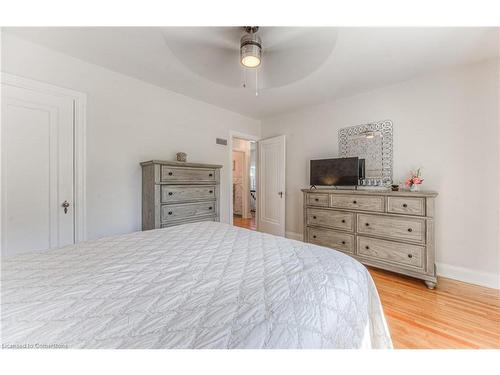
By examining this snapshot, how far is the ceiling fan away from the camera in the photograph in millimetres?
1150

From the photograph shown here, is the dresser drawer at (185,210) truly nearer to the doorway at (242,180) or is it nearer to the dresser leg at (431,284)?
the dresser leg at (431,284)

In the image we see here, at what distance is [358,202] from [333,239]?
2.00 ft

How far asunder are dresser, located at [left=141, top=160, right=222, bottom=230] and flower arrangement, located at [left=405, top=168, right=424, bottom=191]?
246cm

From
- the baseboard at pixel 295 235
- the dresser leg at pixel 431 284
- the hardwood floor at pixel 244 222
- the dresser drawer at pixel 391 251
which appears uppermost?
the dresser drawer at pixel 391 251

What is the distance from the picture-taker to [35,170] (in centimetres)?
205

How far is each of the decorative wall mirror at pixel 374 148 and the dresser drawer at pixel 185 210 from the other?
224 cm

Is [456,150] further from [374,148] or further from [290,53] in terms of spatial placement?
[290,53]

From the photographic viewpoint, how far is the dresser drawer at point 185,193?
254 centimetres

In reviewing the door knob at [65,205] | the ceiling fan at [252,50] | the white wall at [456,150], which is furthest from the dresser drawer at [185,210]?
the white wall at [456,150]

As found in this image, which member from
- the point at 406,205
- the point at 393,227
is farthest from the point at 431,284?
the point at 406,205

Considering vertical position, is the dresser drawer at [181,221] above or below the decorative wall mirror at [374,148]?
below

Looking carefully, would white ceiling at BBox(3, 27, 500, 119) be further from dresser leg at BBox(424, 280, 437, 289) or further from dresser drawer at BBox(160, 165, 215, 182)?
dresser leg at BBox(424, 280, 437, 289)
